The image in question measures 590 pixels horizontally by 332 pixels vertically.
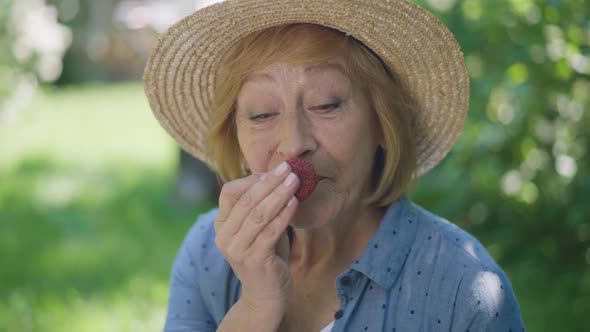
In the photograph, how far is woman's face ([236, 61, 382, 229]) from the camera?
2.32m

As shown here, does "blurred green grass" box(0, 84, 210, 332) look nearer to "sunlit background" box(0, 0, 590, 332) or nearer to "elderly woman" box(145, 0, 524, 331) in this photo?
"sunlit background" box(0, 0, 590, 332)

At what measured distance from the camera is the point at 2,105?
25.2 ft

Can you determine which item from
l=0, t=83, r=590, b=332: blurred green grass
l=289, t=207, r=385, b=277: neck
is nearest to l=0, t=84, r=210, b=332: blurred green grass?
l=0, t=83, r=590, b=332: blurred green grass

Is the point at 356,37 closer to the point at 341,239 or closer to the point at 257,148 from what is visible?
the point at 257,148

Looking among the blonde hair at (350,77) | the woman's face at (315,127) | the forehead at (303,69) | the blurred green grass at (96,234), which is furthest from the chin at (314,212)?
the blurred green grass at (96,234)

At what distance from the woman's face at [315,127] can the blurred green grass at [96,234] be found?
240 centimetres

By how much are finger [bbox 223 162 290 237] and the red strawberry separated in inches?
2.8

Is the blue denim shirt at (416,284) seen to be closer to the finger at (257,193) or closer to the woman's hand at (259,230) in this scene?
the woman's hand at (259,230)

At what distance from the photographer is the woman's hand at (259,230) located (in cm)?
210

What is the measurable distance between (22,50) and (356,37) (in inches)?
236

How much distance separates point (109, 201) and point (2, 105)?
5.28 feet

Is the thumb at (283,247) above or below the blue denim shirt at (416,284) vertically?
above

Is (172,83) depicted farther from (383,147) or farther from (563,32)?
(563,32)

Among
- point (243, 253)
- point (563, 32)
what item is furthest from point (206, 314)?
point (563, 32)
